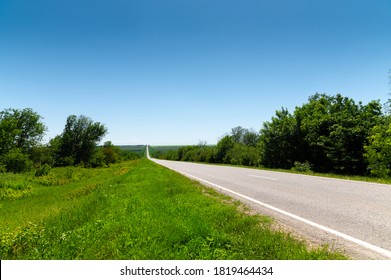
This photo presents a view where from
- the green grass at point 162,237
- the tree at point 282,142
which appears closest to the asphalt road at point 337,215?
the green grass at point 162,237

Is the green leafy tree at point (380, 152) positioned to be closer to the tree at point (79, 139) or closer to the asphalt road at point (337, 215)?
the asphalt road at point (337, 215)

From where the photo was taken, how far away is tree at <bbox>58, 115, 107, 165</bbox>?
71.2 metres

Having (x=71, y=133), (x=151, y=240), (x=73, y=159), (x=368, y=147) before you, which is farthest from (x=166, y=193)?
(x=71, y=133)

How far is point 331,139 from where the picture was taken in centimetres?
2605

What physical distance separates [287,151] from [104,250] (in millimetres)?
31059

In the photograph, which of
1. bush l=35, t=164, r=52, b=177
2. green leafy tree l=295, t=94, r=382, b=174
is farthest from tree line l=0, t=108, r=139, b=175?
green leafy tree l=295, t=94, r=382, b=174

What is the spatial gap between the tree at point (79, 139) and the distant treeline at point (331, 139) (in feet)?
175

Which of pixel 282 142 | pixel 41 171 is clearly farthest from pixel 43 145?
pixel 282 142

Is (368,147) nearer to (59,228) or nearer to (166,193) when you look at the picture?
(166,193)

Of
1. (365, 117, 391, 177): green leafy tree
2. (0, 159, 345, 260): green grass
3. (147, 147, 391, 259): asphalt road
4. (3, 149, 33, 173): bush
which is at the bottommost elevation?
(3, 149, 33, 173): bush

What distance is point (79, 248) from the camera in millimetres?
4734

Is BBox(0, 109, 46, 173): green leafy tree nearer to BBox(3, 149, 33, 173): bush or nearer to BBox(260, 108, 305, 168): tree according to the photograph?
BBox(3, 149, 33, 173): bush

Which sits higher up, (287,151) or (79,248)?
(287,151)

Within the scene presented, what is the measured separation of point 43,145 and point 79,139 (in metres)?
12.5
